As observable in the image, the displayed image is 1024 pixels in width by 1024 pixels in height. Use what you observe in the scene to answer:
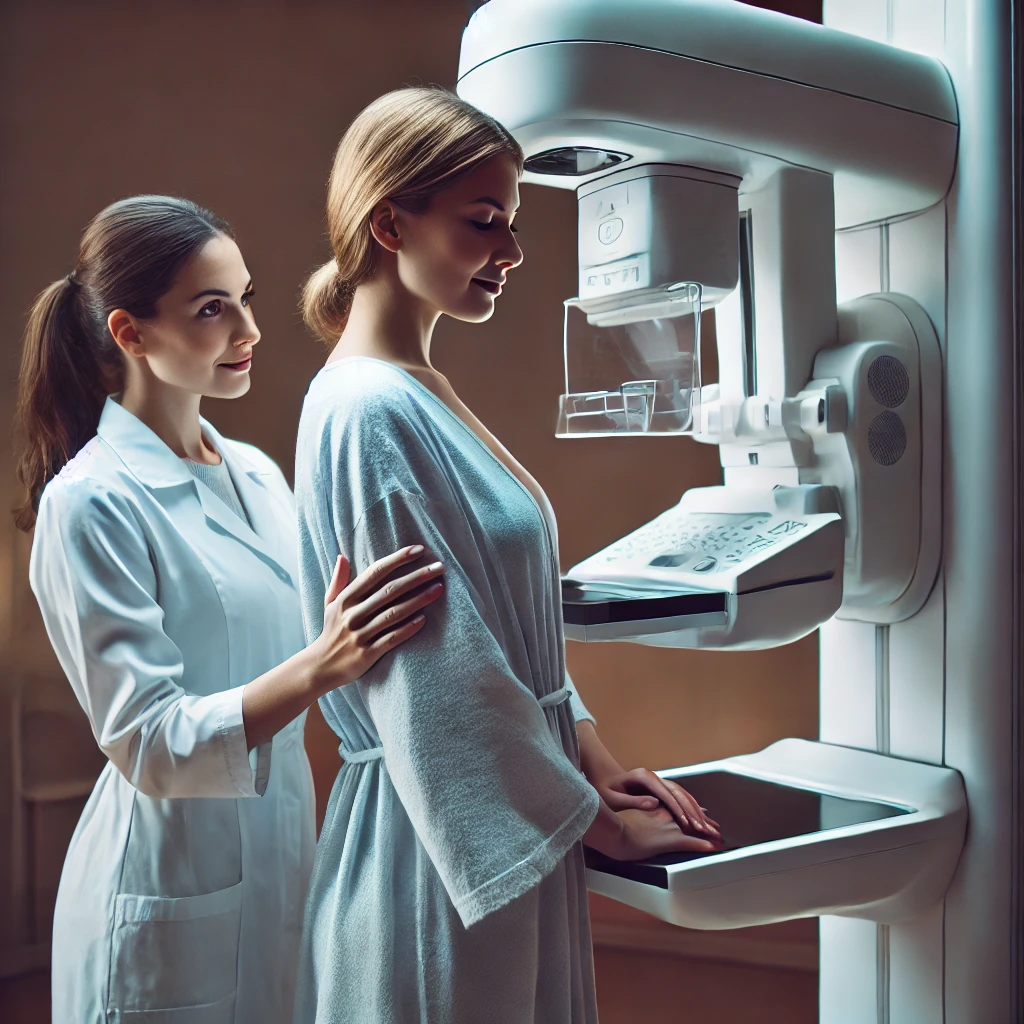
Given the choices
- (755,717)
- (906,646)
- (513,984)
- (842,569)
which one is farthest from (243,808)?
(755,717)

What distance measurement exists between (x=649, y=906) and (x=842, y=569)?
0.50 meters

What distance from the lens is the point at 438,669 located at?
0.97 m

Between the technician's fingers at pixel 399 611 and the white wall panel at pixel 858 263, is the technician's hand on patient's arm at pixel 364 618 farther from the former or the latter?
the white wall panel at pixel 858 263

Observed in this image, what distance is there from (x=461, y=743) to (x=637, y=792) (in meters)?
0.35

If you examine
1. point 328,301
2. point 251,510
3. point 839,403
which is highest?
point 328,301

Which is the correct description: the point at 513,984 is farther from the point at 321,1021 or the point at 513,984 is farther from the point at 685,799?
the point at 685,799

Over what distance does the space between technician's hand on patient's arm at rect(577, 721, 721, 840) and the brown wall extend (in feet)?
5.64

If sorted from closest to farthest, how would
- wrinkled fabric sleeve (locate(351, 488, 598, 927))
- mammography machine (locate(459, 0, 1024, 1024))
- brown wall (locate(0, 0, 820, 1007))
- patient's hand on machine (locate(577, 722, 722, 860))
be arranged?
wrinkled fabric sleeve (locate(351, 488, 598, 927)), patient's hand on machine (locate(577, 722, 722, 860)), mammography machine (locate(459, 0, 1024, 1024)), brown wall (locate(0, 0, 820, 1007))

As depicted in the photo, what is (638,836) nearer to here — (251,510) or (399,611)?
(399,611)

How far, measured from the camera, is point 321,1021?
3.43 feet

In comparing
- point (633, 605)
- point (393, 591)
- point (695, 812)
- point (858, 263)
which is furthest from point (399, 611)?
point (858, 263)

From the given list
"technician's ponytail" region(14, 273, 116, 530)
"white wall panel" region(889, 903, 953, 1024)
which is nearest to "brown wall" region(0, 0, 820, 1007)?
"technician's ponytail" region(14, 273, 116, 530)

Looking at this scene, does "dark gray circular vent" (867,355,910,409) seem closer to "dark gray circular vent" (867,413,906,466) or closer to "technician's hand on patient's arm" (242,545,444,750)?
"dark gray circular vent" (867,413,906,466)

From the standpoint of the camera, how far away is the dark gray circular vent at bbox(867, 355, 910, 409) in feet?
4.62
